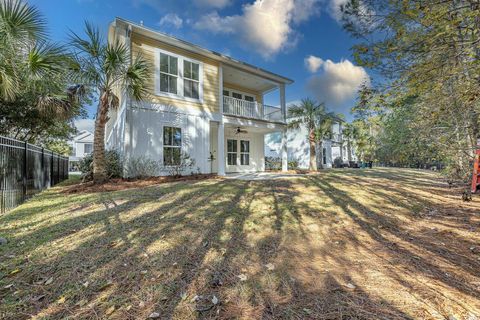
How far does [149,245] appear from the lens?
307 centimetres

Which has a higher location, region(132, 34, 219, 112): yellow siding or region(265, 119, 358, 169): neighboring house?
region(132, 34, 219, 112): yellow siding

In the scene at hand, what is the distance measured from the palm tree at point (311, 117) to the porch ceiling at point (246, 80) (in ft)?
10.3

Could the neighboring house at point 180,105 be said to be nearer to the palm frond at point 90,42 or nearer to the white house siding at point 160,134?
the white house siding at point 160,134

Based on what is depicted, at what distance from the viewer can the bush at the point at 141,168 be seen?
9.42 m

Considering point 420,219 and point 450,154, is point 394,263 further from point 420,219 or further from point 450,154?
point 450,154

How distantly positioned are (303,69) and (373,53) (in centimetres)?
1693

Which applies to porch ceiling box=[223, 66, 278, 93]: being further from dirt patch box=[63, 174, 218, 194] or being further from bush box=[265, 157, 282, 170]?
dirt patch box=[63, 174, 218, 194]

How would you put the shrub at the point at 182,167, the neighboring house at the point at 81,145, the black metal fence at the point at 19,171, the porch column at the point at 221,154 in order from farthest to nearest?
the neighboring house at the point at 81,145, the porch column at the point at 221,154, the shrub at the point at 182,167, the black metal fence at the point at 19,171

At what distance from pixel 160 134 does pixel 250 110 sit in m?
6.24

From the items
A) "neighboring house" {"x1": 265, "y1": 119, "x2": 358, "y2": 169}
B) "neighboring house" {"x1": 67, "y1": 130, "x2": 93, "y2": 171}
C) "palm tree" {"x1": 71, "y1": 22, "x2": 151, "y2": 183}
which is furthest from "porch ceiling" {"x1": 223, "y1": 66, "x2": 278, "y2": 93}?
"neighboring house" {"x1": 67, "y1": 130, "x2": 93, "y2": 171}

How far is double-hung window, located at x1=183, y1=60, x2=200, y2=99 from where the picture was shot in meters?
11.3

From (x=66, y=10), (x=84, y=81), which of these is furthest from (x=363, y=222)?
(x=66, y=10)

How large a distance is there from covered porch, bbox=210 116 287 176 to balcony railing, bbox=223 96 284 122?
540mm

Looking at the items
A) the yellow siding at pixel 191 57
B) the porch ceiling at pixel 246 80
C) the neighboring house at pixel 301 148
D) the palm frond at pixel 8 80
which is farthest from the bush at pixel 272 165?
the palm frond at pixel 8 80
